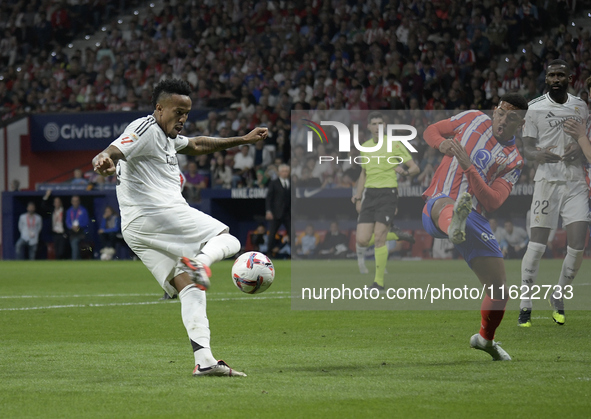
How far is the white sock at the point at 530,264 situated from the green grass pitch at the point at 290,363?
6.6 inches

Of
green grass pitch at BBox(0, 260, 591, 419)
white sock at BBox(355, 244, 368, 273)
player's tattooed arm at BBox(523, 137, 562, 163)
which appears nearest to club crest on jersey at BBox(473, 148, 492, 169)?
green grass pitch at BBox(0, 260, 591, 419)

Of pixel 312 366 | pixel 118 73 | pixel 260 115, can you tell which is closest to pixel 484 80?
pixel 260 115

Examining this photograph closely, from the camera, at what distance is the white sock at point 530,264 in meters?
9.00

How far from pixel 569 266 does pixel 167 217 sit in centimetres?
478

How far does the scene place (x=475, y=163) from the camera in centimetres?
738

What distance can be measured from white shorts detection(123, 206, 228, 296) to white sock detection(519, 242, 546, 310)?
413cm

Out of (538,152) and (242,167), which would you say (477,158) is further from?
(242,167)

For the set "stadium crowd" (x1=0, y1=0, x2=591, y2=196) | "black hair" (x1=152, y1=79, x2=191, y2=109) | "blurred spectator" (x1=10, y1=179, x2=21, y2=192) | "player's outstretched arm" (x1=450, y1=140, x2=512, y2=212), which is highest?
"stadium crowd" (x1=0, y1=0, x2=591, y2=196)

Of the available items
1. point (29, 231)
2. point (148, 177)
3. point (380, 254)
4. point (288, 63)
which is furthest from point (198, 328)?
point (288, 63)

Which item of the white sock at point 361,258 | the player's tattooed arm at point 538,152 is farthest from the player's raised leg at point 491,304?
the white sock at point 361,258

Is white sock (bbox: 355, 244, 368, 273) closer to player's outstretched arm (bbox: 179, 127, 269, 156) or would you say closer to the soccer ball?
player's outstretched arm (bbox: 179, 127, 269, 156)

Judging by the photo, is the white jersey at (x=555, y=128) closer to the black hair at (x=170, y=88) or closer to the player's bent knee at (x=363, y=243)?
the player's bent knee at (x=363, y=243)

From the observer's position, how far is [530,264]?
29.7 feet

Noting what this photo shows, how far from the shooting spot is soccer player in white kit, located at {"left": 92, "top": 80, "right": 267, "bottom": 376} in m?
5.77
